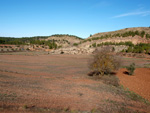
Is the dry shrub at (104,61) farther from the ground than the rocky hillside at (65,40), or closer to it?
closer to it

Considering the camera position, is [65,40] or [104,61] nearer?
[104,61]

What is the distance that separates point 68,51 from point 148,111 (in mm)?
53926

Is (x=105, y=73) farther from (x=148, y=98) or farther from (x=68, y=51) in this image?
(x=68, y=51)

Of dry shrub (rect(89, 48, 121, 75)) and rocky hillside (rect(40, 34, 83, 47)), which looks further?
rocky hillside (rect(40, 34, 83, 47))

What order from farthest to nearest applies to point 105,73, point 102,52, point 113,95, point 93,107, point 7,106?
1. point 105,73
2. point 102,52
3. point 113,95
4. point 93,107
5. point 7,106

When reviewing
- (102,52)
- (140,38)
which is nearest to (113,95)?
(102,52)

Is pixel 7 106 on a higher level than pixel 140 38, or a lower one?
lower

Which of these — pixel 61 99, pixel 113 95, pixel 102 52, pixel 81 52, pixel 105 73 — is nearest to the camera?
pixel 61 99

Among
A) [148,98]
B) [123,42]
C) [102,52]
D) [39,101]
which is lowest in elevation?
[148,98]

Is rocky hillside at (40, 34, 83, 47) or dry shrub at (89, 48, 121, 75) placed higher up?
rocky hillside at (40, 34, 83, 47)

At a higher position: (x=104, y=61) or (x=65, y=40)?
(x=65, y=40)

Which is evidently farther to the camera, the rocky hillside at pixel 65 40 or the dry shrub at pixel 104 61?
the rocky hillside at pixel 65 40

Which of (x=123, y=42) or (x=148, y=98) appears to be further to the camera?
(x=123, y=42)

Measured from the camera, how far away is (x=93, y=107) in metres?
7.31
